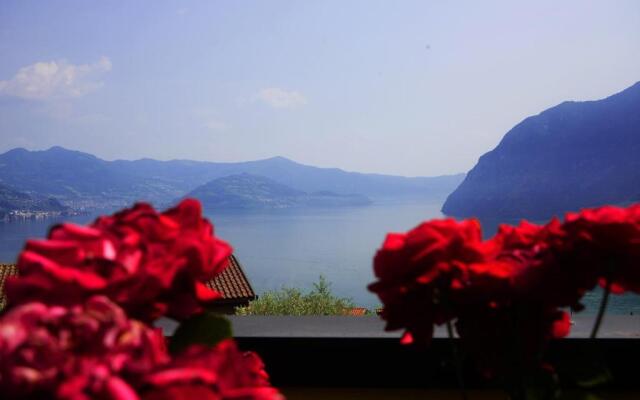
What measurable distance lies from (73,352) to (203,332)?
6.0 inches

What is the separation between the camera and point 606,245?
0.54m

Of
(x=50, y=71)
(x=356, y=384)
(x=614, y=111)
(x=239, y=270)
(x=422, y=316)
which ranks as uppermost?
(x=50, y=71)

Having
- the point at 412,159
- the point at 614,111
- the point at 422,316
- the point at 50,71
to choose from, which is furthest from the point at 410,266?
the point at 412,159

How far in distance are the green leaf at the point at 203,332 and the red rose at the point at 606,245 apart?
0.30 m

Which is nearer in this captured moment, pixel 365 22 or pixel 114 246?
pixel 114 246

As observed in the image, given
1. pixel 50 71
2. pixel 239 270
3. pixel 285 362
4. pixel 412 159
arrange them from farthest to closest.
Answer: pixel 412 159 → pixel 50 71 → pixel 239 270 → pixel 285 362

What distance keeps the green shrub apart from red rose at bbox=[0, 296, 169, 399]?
10112 mm

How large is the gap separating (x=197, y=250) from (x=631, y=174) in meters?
67.2

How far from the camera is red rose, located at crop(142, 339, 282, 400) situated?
0.35m

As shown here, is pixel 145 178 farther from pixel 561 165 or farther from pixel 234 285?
pixel 234 285

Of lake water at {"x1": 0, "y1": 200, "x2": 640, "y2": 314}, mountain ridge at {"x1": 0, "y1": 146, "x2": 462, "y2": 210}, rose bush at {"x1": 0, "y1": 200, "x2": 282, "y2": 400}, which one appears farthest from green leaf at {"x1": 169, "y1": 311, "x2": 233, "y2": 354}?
mountain ridge at {"x1": 0, "y1": 146, "x2": 462, "y2": 210}

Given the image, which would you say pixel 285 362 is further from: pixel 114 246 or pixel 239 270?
pixel 239 270

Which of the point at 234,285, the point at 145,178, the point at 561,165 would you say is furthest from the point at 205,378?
the point at 145,178

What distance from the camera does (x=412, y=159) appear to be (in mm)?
117625
